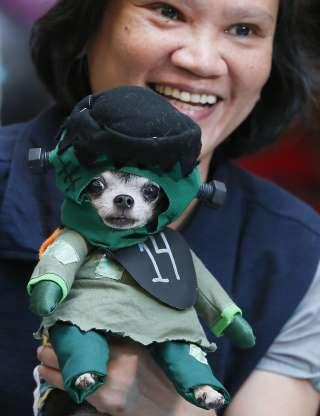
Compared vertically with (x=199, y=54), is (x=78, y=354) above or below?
below

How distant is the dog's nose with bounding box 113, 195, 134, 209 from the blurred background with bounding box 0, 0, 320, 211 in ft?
2.73

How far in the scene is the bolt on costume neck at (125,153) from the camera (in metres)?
0.77

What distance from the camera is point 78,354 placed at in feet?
2.42

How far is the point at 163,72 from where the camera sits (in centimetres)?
109

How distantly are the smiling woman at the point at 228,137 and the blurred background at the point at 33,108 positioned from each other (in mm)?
267

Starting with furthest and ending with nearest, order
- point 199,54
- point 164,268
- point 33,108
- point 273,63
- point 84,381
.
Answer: point 33,108
point 273,63
point 199,54
point 164,268
point 84,381

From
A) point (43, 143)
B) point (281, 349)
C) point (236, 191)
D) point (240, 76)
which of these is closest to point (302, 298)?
point (281, 349)

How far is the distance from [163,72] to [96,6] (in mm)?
166

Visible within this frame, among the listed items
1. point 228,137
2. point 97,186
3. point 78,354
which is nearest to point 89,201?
point 97,186

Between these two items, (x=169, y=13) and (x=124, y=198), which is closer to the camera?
A: (x=124, y=198)

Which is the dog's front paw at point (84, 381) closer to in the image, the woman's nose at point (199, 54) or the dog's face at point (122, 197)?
the dog's face at point (122, 197)

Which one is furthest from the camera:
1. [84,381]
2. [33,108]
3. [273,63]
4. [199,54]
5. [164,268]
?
[33,108]

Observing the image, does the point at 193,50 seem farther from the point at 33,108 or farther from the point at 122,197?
the point at 33,108

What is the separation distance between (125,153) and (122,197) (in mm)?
46
